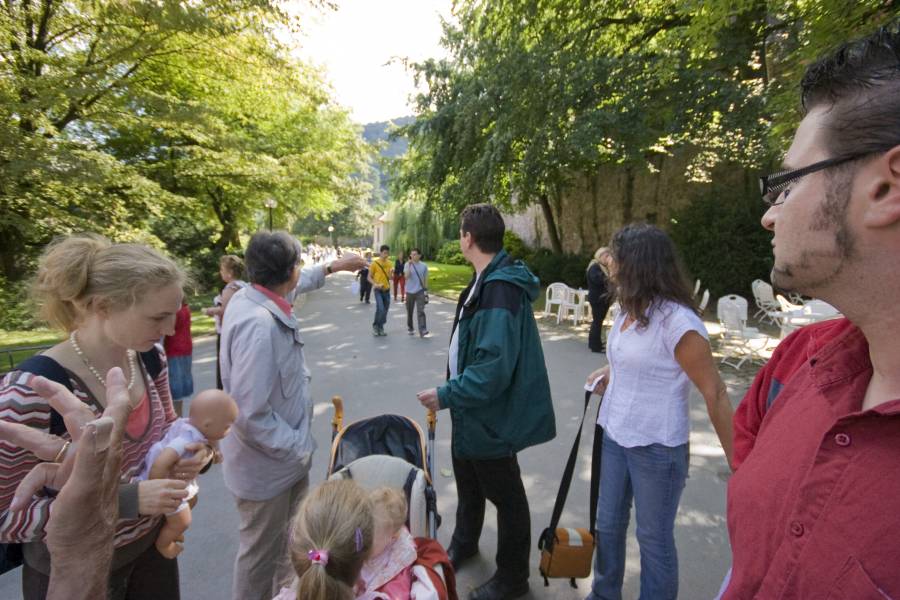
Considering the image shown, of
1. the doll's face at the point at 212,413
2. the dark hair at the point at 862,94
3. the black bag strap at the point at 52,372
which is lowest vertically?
the doll's face at the point at 212,413

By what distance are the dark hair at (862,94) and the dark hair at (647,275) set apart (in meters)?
1.28

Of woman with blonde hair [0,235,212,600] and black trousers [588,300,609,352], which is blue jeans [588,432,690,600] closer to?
woman with blonde hair [0,235,212,600]

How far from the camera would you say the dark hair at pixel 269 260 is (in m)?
2.31

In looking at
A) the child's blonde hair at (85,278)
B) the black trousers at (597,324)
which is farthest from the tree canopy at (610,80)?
the child's blonde hair at (85,278)

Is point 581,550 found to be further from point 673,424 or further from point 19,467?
point 19,467

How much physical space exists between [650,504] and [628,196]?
1673cm

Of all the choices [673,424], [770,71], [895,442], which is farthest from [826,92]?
[770,71]

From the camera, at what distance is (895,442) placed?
82 centimetres

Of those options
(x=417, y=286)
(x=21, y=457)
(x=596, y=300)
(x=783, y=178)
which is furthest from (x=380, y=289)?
(x=783, y=178)

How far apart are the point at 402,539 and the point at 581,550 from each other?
1.20 m

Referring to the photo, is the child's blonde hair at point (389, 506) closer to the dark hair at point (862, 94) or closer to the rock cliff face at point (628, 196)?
the dark hair at point (862, 94)

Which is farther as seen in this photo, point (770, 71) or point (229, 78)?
point (229, 78)

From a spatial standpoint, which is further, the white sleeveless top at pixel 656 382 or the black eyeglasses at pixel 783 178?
the white sleeveless top at pixel 656 382

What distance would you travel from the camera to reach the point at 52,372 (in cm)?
145
